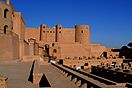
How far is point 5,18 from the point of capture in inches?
1034

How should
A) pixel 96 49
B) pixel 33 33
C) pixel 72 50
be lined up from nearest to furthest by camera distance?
pixel 72 50 < pixel 96 49 < pixel 33 33

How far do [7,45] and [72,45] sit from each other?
951 inches

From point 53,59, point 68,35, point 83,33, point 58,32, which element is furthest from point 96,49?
point 53,59

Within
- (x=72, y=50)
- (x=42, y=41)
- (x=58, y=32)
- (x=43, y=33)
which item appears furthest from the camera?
(x=58, y=32)

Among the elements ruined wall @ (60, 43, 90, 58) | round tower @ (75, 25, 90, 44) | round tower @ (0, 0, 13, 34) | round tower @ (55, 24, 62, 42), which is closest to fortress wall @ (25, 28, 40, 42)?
round tower @ (55, 24, 62, 42)

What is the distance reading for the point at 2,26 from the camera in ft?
84.3

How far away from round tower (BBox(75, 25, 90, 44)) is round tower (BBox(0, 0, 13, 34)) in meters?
28.1

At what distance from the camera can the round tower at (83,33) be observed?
5328 centimetres

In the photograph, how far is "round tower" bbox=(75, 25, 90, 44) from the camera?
53281 millimetres

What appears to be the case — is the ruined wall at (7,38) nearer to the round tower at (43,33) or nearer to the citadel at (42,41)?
the citadel at (42,41)

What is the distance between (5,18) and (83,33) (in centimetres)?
2886

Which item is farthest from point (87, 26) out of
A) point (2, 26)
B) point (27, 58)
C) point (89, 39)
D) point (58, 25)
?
point (2, 26)

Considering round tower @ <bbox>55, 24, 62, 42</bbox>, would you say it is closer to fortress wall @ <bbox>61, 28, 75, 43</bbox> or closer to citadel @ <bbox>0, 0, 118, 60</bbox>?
citadel @ <bbox>0, 0, 118, 60</bbox>

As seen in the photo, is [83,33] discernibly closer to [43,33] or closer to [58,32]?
[58,32]
